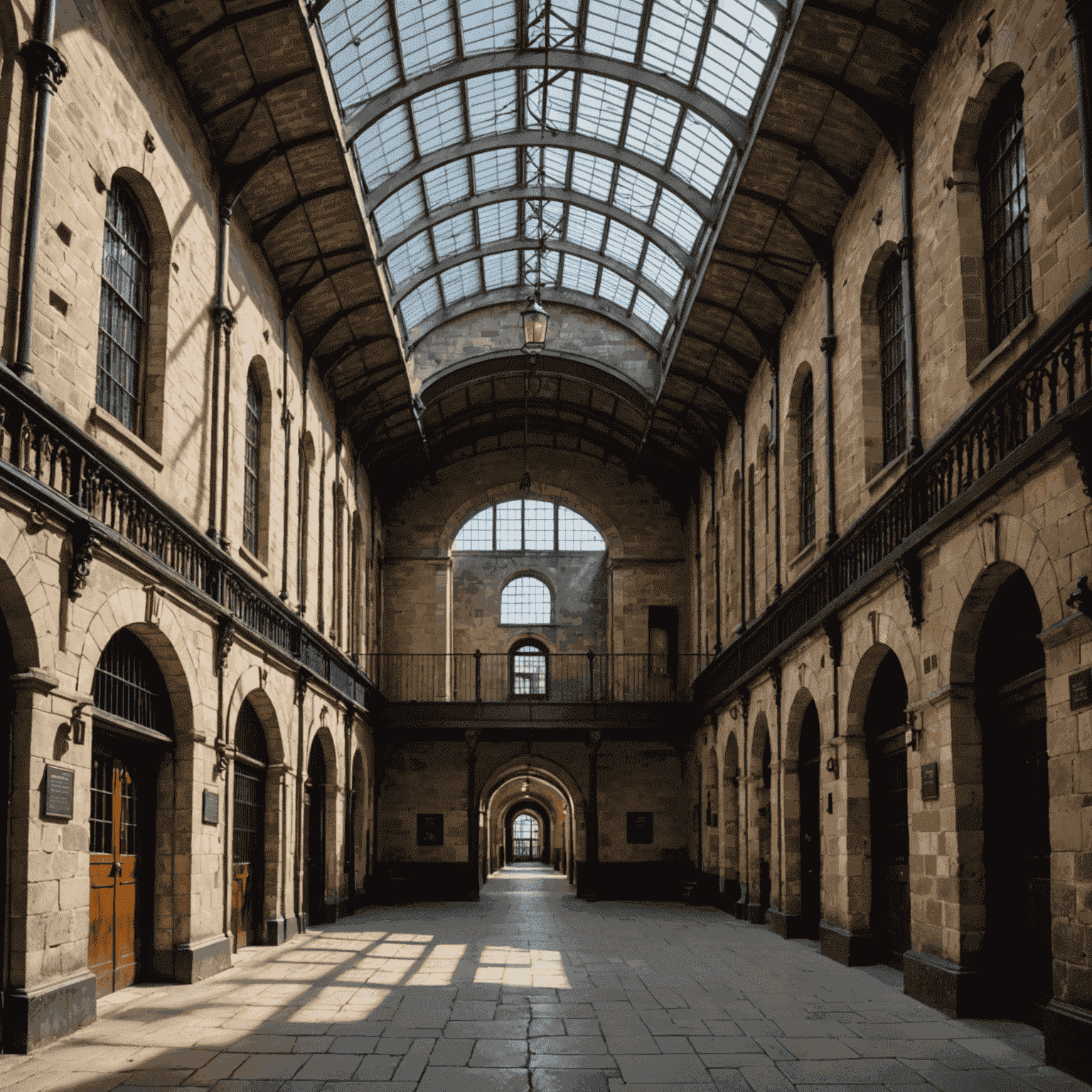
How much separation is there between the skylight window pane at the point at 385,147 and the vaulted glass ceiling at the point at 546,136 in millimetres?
A: 33

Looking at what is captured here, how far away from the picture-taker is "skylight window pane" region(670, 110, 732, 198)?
18.5 m

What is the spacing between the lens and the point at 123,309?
1218cm

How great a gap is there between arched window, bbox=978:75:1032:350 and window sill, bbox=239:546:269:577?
935 cm

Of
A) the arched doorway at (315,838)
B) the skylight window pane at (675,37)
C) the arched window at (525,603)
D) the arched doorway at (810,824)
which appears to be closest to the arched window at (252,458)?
the arched doorway at (315,838)

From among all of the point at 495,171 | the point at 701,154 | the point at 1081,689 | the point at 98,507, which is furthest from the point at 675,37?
the point at 1081,689

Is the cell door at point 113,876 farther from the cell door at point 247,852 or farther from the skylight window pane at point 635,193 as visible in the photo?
the skylight window pane at point 635,193

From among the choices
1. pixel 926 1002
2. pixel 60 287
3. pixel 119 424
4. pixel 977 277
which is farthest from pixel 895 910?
pixel 60 287

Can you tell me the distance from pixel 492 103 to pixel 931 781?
1378 centimetres

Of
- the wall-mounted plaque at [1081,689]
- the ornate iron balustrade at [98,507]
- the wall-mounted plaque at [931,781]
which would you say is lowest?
the wall-mounted plaque at [931,781]

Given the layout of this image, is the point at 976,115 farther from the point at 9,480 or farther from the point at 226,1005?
the point at 226,1005

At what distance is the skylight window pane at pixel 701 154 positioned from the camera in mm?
18500

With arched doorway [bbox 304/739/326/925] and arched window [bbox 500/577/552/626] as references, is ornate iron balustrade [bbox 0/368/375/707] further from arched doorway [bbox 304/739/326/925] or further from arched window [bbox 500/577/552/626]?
arched window [bbox 500/577/552/626]

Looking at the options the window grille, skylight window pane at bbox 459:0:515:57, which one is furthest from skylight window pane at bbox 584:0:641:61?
the window grille

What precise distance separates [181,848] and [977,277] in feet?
32.5
